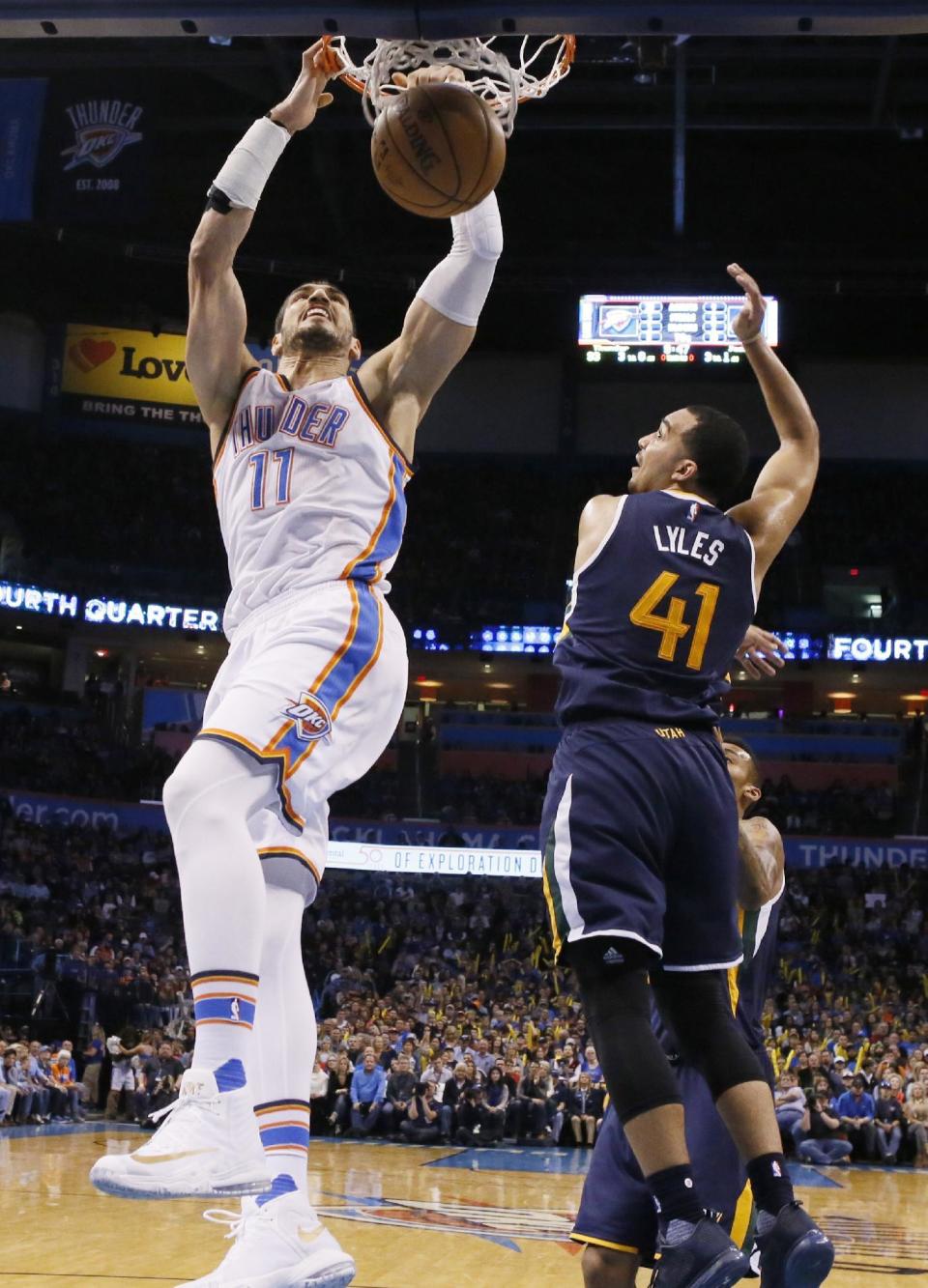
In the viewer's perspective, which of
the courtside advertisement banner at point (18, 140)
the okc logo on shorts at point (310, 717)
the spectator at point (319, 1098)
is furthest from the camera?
the courtside advertisement banner at point (18, 140)

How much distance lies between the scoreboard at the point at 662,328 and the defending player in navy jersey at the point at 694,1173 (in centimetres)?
2582

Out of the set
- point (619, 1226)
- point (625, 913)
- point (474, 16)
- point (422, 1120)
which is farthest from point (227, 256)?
point (422, 1120)

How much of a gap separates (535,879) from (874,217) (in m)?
15.8

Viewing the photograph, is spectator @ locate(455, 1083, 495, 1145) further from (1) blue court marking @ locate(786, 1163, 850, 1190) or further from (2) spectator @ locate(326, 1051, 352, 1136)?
(1) blue court marking @ locate(786, 1163, 850, 1190)

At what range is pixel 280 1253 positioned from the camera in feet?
11.7

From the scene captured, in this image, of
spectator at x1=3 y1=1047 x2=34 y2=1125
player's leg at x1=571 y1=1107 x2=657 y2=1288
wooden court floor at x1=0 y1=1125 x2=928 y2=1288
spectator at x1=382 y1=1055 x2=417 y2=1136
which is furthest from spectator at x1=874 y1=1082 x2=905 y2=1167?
player's leg at x1=571 y1=1107 x2=657 y2=1288

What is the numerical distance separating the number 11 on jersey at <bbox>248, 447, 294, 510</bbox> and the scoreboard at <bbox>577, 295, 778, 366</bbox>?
2647cm

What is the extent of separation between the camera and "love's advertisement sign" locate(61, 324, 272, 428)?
3488 cm

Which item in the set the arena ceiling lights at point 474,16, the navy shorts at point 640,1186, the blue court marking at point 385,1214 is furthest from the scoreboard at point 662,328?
the navy shorts at point 640,1186

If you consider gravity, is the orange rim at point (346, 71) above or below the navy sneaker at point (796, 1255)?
above

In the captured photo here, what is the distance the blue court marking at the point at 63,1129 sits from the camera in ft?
50.6

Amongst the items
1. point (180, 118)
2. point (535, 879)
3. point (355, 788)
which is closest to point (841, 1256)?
point (535, 879)

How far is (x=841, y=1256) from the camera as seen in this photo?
8.52 metres

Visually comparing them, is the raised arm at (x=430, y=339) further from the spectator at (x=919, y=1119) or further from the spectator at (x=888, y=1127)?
the spectator at (x=919, y=1119)
